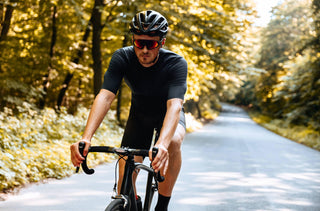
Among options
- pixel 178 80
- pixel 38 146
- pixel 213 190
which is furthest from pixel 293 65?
pixel 178 80

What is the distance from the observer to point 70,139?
9219mm

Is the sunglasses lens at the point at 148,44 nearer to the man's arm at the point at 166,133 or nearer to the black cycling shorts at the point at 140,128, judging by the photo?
the man's arm at the point at 166,133

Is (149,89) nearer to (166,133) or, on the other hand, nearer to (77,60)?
(166,133)

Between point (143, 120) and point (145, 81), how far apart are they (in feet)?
1.19

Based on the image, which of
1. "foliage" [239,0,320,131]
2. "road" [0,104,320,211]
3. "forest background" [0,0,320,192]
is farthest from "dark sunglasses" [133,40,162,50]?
"foliage" [239,0,320,131]

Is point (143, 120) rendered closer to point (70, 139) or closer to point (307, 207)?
point (307, 207)

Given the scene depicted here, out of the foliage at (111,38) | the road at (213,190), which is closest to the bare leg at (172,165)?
the road at (213,190)

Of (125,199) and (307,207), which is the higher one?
(125,199)

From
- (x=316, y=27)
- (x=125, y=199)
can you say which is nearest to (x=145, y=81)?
(x=125, y=199)

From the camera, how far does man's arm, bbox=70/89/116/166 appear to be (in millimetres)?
2328

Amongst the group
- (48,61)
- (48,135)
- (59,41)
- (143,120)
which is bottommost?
(48,135)

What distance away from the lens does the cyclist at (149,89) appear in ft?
8.61

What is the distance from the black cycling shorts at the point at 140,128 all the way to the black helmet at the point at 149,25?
770 mm

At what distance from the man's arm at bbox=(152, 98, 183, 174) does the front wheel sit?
366mm
